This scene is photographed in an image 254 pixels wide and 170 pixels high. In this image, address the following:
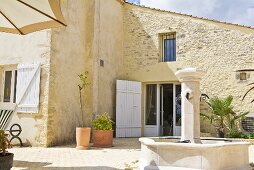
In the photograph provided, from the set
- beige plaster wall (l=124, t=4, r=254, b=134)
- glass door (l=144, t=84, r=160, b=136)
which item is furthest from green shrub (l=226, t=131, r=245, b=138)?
glass door (l=144, t=84, r=160, b=136)

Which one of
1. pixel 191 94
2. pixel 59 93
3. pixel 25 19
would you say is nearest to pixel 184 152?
pixel 191 94

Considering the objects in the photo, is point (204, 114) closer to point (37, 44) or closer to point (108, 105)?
point (108, 105)

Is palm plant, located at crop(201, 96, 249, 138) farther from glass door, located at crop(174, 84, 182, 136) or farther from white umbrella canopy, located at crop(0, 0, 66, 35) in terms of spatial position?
white umbrella canopy, located at crop(0, 0, 66, 35)

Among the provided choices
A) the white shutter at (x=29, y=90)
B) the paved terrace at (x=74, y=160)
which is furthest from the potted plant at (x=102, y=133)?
the white shutter at (x=29, y=90)

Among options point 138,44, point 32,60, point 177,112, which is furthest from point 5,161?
point 138,44

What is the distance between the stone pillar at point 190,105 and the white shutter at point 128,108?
6492 mm

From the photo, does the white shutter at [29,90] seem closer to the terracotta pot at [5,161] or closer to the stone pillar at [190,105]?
the terracotta pot at [5,161]

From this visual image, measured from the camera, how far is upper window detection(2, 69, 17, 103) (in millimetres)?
9805

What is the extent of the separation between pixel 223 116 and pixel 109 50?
526 centimetres

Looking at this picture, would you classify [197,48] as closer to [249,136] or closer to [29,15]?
[249,136]

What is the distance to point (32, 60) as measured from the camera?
30.5ft

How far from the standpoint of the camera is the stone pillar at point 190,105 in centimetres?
562

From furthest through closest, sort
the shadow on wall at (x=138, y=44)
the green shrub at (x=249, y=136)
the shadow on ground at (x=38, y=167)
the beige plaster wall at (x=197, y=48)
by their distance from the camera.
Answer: the shadow on wall at (x=138, y=44), the beige plaster wall at (x=197, y=48), the green shrub at (x=249, y=136), the shadow on ground at (x=38, y=167)

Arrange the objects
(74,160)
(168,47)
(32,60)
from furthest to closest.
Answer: (168,47) → (32,60) → (74,160)
